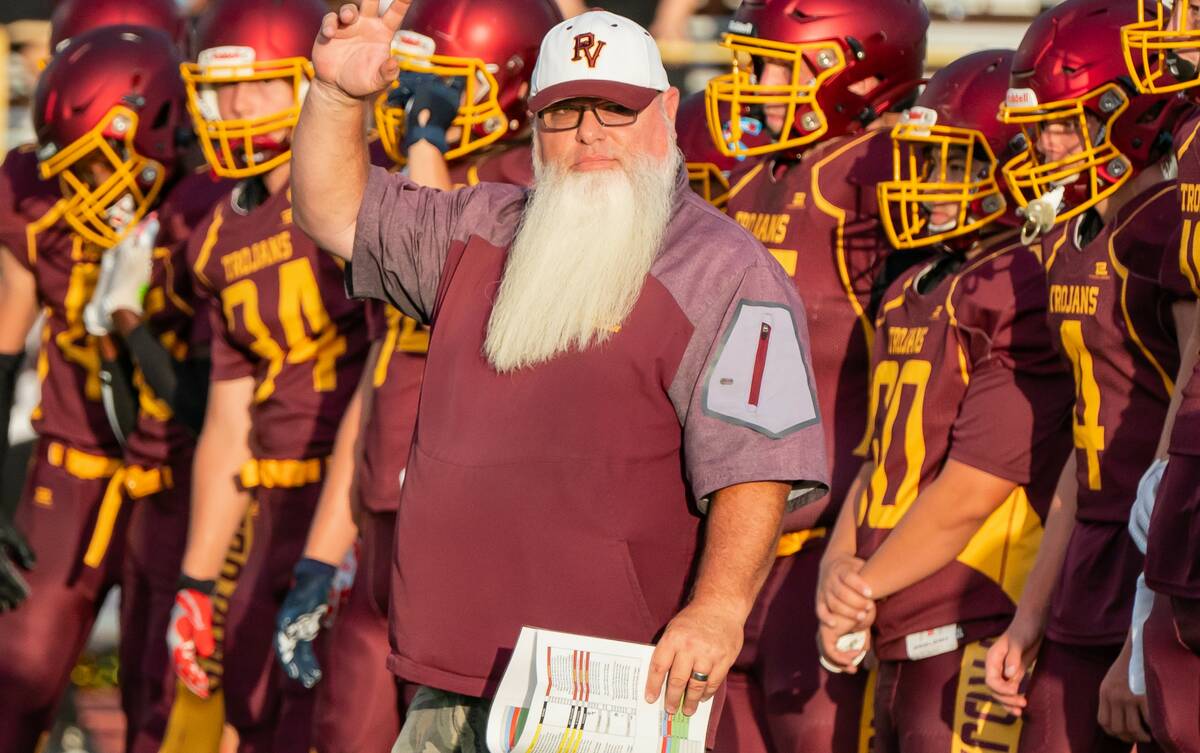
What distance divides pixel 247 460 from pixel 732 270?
111 inches

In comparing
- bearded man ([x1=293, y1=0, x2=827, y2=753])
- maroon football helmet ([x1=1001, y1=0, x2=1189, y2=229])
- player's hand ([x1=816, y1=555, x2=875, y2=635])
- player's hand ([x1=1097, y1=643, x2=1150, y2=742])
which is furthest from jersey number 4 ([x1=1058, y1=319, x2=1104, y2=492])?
bearded man ([x1=293, y1=0, x2=827, y2=753])

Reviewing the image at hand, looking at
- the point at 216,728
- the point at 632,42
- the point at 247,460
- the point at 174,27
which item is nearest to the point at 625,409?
the point at 632,42

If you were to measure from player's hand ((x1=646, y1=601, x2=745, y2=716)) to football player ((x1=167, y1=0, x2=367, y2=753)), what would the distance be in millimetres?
2448

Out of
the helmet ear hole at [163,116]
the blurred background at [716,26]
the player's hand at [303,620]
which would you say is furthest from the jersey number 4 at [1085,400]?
the blurred background at [716,26]

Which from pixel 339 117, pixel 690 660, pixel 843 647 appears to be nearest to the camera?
pixel 690 660

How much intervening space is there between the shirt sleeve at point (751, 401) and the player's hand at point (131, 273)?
3366 millimetres

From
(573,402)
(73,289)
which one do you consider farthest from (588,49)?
(73,289)

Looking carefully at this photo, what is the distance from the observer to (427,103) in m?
5.50

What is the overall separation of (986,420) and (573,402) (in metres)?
1.42

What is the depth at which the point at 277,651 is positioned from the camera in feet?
17.9

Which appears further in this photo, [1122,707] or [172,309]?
[172,309]

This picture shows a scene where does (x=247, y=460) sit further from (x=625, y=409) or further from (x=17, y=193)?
(x=625, y=409)

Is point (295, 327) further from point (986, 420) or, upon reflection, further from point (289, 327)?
point (986, 420)

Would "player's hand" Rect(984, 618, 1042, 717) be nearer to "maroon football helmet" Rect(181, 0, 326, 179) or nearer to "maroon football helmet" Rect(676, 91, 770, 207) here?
"maroon football helmet" Rect(676, 91, 770, 207)
